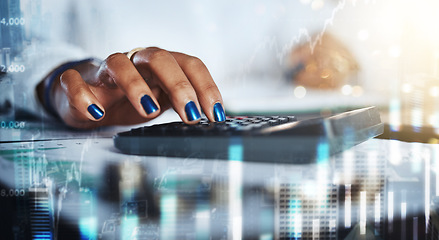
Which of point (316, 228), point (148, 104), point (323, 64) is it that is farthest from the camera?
point (323, 64)

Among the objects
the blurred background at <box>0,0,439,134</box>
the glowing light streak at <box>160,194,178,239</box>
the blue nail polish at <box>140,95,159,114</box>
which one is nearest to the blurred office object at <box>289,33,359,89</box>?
the blurred background at <box>0,0,439,134</box>

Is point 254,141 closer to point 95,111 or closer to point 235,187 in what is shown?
point 235,187

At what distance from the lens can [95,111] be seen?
0.53 meters

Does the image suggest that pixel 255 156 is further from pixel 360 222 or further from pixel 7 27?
pixel 7 27

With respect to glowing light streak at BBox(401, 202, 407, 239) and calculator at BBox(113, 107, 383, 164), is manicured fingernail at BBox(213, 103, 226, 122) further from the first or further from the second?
glowing light streak at BBox(401, 202, 407, 239)

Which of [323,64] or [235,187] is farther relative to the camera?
[323,64]

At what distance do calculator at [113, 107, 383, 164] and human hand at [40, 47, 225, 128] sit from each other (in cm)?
5

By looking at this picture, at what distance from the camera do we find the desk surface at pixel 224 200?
12.2 inches

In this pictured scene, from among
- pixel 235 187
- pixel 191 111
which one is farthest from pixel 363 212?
pixel 191 111

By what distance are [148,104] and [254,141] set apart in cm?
21

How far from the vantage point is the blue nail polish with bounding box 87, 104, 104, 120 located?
0.53 metres

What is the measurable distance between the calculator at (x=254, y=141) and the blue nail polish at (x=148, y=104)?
0.03m

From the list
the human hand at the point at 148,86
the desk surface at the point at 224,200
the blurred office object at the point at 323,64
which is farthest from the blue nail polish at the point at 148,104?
the blurred office object at the point at 323,64

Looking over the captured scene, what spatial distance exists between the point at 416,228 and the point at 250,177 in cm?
16
